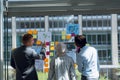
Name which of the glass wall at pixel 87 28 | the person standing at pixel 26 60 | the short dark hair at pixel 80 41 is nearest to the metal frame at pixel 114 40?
the glass wall at pixel 87 28

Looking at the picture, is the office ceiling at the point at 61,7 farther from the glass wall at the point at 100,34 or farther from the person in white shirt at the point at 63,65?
the person in white shirt at the point at 63,65

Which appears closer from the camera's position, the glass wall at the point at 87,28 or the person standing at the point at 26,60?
the person standing at the point at 26,60

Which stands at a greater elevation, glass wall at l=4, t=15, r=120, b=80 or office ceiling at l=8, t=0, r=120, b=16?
office ceiling at l=8, t=0, r=120, b=16

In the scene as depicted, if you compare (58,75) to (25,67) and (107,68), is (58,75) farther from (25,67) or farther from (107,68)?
(107,68)

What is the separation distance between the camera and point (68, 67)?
5.64 metres

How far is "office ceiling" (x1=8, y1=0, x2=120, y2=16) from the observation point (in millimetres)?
6101

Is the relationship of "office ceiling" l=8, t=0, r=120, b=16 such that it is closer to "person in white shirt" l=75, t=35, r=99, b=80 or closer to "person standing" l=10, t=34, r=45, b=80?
"person standing" l=10, t=34, r=45, b=80

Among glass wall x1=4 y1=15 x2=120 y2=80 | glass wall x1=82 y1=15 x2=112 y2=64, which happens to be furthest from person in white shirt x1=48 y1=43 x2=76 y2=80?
glass wall x1=82 y1=15 x2=112 y2=64

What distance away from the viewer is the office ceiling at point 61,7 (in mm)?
6101

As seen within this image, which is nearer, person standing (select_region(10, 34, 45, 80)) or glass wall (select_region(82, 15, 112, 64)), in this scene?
person standing (select_region(10, 34, 45, 80))

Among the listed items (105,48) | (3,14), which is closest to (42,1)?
(3,14)

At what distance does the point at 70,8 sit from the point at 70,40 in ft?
3.14

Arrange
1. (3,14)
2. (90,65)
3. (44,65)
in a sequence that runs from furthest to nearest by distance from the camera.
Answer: (44,65) < (3,14) < (90,65)

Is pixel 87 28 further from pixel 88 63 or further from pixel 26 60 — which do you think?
pixel 26 60
